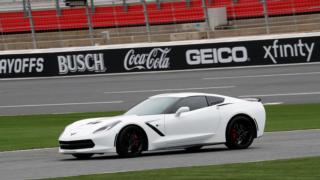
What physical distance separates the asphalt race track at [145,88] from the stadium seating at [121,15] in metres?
3.41

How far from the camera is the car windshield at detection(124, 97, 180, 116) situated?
600 inches

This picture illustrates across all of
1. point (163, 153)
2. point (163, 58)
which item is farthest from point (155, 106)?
point (163, 58)

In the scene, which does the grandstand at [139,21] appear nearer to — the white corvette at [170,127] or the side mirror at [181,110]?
the white corvette at [170,127]

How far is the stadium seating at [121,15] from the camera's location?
1423 inches

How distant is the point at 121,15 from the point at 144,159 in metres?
24.8

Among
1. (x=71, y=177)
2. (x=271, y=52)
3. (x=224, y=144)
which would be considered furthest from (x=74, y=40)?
(x=71, y=177)

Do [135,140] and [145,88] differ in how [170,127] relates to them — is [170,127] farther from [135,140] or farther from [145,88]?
[145,88]

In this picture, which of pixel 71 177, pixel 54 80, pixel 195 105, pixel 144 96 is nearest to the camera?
pixel 71 177

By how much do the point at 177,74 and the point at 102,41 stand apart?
15.8 ft

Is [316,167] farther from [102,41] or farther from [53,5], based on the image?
[53,5]

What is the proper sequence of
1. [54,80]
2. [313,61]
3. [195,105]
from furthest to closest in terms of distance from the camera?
[54,80] < [313,61] < [195,105]

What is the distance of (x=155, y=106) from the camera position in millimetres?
15469

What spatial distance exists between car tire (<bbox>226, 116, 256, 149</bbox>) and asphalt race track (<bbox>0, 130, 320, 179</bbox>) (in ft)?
0.54

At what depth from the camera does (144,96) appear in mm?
29562
